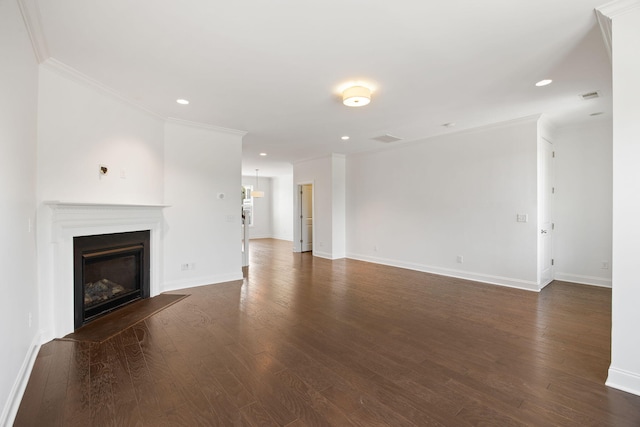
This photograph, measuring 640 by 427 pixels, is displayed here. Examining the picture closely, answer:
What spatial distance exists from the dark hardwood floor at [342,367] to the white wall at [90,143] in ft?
5.15

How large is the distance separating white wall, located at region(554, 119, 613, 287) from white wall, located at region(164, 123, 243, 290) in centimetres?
566

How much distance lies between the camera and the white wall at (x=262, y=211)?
12.0 m

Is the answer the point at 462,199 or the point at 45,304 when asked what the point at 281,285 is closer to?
the point at 45,304

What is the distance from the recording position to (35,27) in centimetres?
220

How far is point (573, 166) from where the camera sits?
487 cm

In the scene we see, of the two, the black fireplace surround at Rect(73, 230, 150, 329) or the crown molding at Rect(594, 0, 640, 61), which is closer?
the crown molding at Rect(594, 0, 640, 61)

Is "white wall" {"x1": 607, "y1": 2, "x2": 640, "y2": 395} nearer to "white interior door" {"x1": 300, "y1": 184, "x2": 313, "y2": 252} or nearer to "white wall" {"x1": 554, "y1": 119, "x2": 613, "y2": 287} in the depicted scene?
"white wall" {"x1": 554, "y1": 119, "x2": 613, "y2": 287}

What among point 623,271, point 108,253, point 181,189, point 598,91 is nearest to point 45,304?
point 108,253

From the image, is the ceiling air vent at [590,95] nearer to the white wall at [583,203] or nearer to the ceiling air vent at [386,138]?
the white wall at [583,203]

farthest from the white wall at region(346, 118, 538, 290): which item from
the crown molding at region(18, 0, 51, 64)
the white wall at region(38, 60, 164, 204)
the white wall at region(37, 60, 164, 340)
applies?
the crown molding at region(18, 0, 51, 64)

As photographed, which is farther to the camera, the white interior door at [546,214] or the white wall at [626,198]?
the white interior door at [546,214]

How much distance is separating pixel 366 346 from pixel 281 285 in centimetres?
237

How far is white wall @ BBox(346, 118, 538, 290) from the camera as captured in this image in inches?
179

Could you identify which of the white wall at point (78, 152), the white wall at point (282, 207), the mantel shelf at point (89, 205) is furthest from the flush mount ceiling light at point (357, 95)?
the white wall at point (282, 207)
